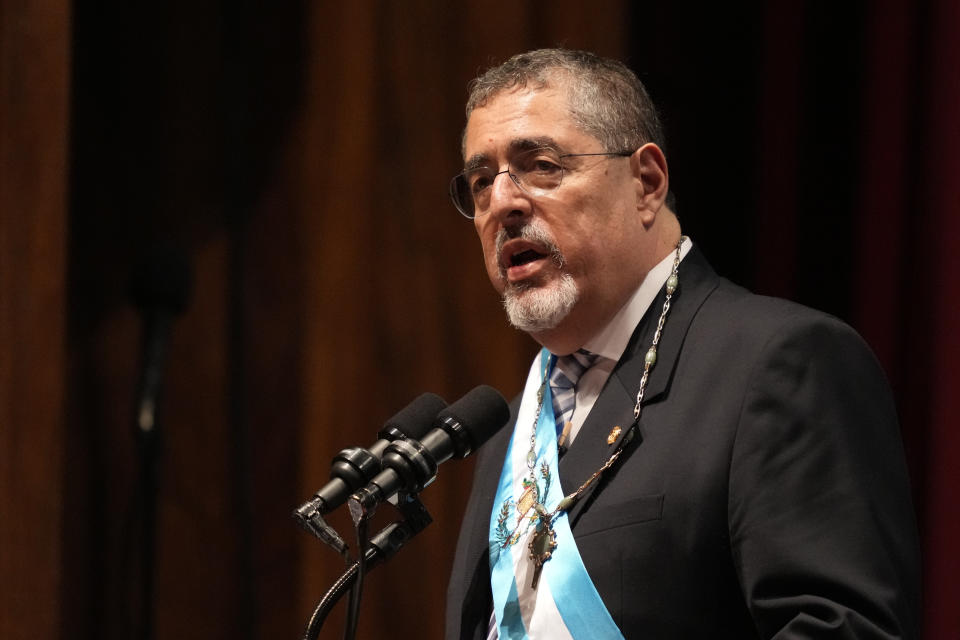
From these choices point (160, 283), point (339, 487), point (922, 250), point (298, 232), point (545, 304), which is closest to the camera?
point (339, 487)

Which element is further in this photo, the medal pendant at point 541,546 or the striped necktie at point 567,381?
the striped necktie at point 567,381

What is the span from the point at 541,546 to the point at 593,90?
0.72 m

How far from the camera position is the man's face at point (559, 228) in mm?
1692

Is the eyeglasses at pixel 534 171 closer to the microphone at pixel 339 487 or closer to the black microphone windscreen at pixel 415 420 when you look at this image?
the black microphone windscreen at pixel 415 420

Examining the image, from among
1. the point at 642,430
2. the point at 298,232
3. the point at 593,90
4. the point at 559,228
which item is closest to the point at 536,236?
the point at 559,228

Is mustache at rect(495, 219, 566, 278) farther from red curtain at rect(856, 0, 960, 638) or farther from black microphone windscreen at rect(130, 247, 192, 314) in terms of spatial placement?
red curtain at rect(856, 0, 960, 638)

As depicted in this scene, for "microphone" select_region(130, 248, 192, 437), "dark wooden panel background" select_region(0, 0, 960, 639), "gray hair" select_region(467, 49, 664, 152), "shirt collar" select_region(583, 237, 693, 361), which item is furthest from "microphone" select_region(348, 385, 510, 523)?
"dark wooden panel background" select_region(0, 0, 960, 639)

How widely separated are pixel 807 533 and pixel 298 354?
169 centimetres

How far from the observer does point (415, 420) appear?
1.41 meters

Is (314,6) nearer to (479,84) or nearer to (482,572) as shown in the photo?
(479,84)

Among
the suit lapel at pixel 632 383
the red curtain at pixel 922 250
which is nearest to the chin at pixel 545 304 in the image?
the suit lapel at pixel 632 383

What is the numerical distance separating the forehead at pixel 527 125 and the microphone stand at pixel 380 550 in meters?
0.63

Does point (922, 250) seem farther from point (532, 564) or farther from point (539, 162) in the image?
point (532, 564)

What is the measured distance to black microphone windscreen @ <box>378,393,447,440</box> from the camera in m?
1.38
